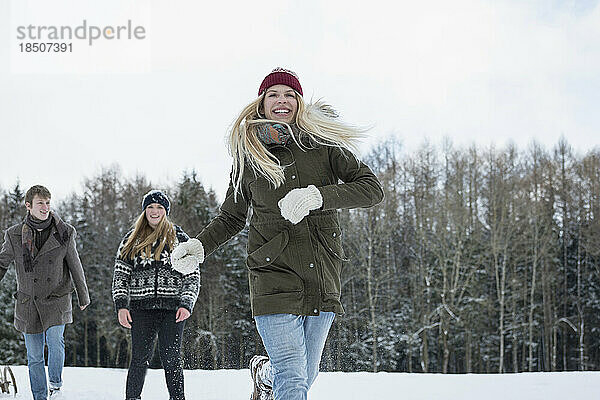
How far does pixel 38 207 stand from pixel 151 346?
1.39 m

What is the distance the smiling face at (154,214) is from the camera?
15.4ft

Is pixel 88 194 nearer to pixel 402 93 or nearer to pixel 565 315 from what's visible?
pixel 402 93

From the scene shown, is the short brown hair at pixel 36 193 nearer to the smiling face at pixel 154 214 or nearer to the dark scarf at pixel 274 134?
the smiling face at pixel 154 214

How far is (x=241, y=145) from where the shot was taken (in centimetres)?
277

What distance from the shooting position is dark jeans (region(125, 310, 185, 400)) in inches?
174

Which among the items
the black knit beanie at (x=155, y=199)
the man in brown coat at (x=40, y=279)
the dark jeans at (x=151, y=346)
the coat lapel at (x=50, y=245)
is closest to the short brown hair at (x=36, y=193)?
the man in brown coat at (x=40, y=279)

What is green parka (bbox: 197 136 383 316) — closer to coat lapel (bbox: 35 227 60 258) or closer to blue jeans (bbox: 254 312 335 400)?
blue jeans (bbox: 254 312 335 400)

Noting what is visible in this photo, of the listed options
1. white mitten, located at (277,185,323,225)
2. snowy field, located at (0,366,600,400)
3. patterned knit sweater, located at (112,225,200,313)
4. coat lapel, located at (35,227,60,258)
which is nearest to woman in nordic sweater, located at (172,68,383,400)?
white mitten, located at (277,185,323,225)

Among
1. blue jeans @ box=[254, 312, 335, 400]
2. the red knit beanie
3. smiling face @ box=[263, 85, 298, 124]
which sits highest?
the red knit beanie

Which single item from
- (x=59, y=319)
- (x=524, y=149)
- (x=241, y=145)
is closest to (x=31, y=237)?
(x=59, y=319)

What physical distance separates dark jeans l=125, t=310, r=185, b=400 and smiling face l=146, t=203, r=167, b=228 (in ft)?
1.98

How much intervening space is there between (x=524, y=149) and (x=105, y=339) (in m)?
15.9

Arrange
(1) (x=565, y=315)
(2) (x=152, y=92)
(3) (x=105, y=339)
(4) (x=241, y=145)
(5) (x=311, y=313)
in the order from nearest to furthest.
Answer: (5) (x=311, y=313) < (4) (x=241, y=145) < (3) (x=105, y=339) < (1) (x=565, y=315) < (2) (x=152, y=92)

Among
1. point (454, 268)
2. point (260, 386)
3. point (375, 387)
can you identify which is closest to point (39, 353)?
point (260, 386)
